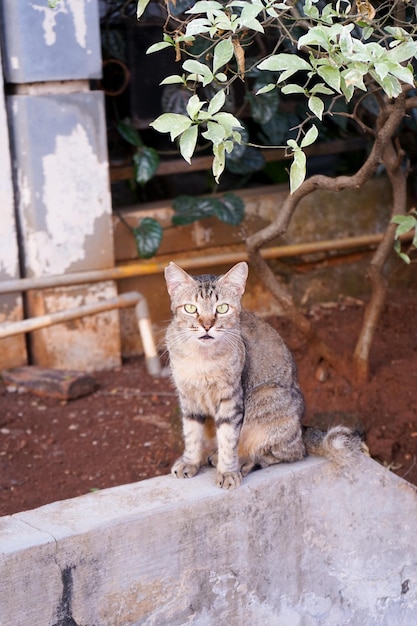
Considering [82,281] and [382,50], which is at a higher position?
[382,50]

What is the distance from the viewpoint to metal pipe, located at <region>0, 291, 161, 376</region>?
4410 millimetres

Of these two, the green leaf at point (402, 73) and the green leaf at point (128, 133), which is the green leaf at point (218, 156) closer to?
the green leaf at point (402, 73)

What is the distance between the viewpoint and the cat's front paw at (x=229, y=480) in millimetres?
3037

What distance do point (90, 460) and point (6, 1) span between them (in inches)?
89.4

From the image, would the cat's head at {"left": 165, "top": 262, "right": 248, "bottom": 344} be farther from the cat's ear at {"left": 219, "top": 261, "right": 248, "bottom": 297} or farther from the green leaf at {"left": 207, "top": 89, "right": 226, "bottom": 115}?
the green leaf at {"left": 207, "top": 89, "right": 226, "bottom": 115}

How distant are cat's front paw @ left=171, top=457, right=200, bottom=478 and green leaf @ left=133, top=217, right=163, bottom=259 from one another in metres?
1.87

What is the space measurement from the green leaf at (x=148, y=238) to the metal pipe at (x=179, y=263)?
96 millimetres

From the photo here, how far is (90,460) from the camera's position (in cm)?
405

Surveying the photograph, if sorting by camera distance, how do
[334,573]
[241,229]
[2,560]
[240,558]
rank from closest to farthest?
[2,560] → [240,558] → [334,573] → [241,229]

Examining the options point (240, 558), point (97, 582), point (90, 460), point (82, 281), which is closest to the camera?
point (97, 582)

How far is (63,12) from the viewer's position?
4371mm

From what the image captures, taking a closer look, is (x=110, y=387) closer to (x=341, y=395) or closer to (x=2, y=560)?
(x=341, y=395)

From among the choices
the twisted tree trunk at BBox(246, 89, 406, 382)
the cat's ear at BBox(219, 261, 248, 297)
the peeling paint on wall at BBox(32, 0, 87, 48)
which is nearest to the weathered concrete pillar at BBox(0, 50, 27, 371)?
the peeling paint on wall at BBox(32, 0, 87, 48)

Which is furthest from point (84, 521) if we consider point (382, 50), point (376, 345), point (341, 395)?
point (376, 345)
